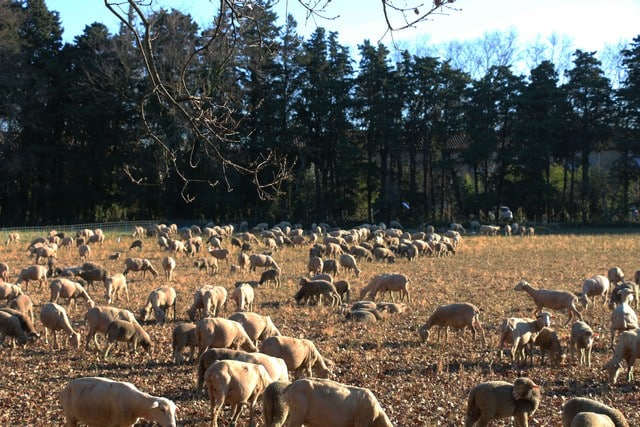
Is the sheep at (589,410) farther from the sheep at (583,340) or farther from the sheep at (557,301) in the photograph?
the sheep at (557,301)

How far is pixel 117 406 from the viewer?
7094 mm

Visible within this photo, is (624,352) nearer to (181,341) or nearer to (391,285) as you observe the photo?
(181,341)

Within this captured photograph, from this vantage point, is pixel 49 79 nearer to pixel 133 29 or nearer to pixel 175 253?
pixel 175 253

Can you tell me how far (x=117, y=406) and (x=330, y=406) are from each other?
2.32 metres

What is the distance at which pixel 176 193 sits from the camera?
53375 mm

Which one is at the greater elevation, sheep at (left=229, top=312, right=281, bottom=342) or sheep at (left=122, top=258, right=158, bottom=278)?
sheep at (left=122, top=258, right=158, bottom=278)

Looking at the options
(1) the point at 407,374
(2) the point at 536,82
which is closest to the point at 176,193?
(2) the point at 536,82

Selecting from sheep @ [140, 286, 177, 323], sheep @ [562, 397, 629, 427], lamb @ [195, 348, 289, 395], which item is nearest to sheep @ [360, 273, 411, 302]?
sheep @ [140, 286, 177, 323]

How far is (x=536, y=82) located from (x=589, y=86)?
3.75 meters

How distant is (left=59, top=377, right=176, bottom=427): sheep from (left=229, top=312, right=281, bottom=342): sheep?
14.0ft

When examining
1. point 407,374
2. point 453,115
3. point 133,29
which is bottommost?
point 407,374

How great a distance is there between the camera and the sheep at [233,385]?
773 cm

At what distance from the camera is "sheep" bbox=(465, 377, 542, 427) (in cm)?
745

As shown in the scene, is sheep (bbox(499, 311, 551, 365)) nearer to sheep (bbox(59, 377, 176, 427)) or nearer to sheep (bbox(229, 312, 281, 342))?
sheep (bbox(229, 312, 281, 342))
